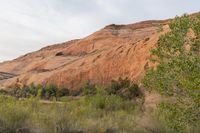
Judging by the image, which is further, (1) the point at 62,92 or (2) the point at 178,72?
(1) the point at 62,92

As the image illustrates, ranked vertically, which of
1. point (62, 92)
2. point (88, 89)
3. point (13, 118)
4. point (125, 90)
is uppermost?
point (13, 118)

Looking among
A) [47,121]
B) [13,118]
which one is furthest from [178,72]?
[13,118]

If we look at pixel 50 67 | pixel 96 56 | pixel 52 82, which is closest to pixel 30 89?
pixel 52 82

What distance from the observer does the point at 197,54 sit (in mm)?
11938

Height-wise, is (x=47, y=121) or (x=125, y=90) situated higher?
(x=47, y=121)

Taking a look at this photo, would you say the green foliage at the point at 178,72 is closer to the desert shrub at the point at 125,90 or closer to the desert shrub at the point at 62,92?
the desert shrub at the point at 125,90

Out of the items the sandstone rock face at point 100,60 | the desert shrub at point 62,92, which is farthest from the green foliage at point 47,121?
the desert shrub at point 62,92

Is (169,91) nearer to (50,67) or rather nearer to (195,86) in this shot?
(195,86)

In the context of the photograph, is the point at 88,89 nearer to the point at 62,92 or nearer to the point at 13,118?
the point at 62,92

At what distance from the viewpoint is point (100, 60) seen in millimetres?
45219

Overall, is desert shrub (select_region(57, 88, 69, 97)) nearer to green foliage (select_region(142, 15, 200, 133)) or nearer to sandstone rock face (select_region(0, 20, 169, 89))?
sandstone rock face (select_region(0, 20, 169, 89))

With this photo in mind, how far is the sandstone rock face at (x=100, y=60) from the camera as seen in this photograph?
4018 centimetres

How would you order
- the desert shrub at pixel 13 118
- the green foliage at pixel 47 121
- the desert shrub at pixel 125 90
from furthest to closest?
the desert shrub at pixel 125 90 → the green foliage at pixel 47 121 → the desert shrub at pixel 13 118

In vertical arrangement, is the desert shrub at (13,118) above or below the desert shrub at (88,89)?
above
